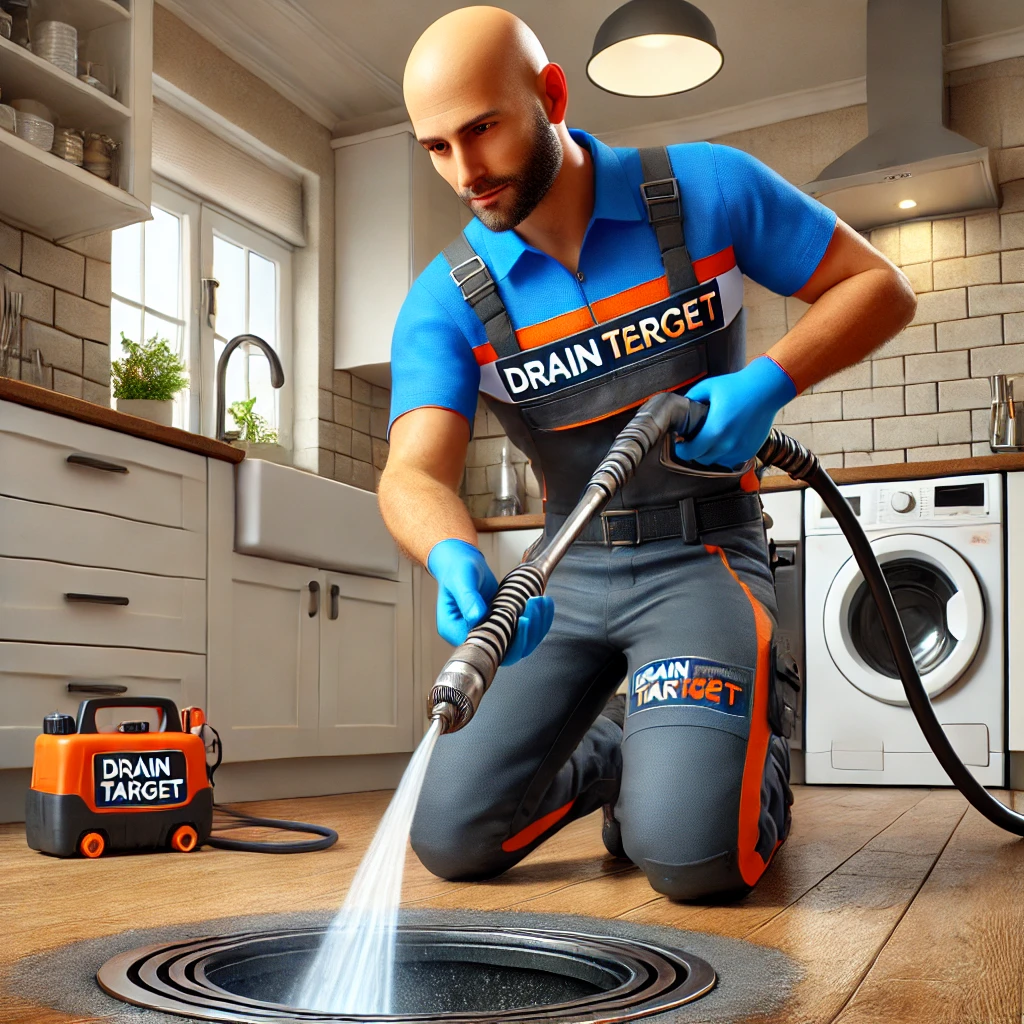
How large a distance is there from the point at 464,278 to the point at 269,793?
1891 millimetres

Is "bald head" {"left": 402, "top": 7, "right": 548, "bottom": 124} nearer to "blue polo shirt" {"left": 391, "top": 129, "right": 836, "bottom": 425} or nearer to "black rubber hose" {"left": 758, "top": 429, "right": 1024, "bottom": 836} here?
"blue polo shirt" {"left": 391, "top": 129, "right": 836, "bottom": 425}

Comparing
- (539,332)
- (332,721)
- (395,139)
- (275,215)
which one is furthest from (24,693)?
(395,139)

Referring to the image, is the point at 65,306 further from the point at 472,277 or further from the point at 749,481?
the point at 749,481

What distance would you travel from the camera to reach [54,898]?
54.2 inches

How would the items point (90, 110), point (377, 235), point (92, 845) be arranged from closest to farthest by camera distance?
point (92, 845), point (90, 110), point (377, 235)

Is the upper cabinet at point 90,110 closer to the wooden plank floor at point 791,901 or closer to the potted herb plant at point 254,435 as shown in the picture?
the potted herb plant at point 254,435

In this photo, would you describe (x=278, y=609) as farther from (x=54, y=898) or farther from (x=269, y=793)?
(x=54, y=898)

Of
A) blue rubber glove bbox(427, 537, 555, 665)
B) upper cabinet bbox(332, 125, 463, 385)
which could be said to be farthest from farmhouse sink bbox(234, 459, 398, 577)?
blue rubber glove bbox(427, 537, 555, 665)

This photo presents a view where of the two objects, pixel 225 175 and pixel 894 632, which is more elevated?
pixel 225 175

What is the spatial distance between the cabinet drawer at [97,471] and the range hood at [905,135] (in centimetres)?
228

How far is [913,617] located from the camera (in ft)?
11.1

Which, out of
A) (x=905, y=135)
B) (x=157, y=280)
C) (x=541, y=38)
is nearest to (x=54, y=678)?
(x=157, y=280)

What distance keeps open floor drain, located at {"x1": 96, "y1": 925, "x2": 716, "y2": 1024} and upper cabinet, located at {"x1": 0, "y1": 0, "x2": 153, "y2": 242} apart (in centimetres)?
222

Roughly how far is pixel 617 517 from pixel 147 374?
6.49ft
